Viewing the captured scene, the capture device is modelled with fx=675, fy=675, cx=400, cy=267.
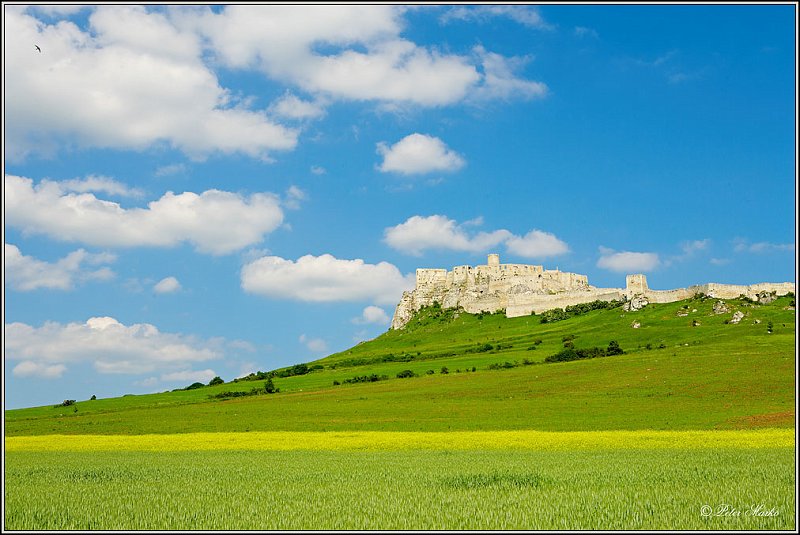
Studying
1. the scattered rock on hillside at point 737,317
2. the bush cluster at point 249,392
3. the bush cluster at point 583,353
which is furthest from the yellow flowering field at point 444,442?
the scattered rock on hillside at point 737,317

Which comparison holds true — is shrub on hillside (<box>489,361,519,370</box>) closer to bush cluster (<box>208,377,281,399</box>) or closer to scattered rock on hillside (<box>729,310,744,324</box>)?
bush cluster (<box>208,377,281,399</box>)

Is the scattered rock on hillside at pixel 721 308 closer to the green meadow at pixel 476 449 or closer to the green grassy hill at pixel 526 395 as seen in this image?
the green meadow at pixel 476 449

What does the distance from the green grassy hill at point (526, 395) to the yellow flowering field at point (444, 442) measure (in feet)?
28.9

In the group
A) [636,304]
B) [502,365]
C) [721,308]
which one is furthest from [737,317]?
[502,365]

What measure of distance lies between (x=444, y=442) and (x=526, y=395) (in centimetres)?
3941

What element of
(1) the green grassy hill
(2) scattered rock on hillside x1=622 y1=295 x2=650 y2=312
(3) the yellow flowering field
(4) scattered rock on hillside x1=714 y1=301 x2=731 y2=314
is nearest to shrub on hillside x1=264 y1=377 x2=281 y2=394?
(1) the green grassy hill

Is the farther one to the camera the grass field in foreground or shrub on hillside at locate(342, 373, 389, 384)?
shrub on hillside at locate(342, 373, 389, 384)

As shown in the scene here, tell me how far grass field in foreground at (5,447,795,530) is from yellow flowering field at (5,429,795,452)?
594 inches

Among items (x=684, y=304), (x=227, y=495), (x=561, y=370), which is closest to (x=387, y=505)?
(x=227, y=495)

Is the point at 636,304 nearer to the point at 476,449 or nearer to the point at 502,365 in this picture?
the point at 502,365

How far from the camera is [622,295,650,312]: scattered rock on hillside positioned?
186 meters

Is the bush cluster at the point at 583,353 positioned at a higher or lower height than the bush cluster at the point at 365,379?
higher

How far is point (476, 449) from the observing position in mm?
36969

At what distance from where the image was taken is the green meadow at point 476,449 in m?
13.3
